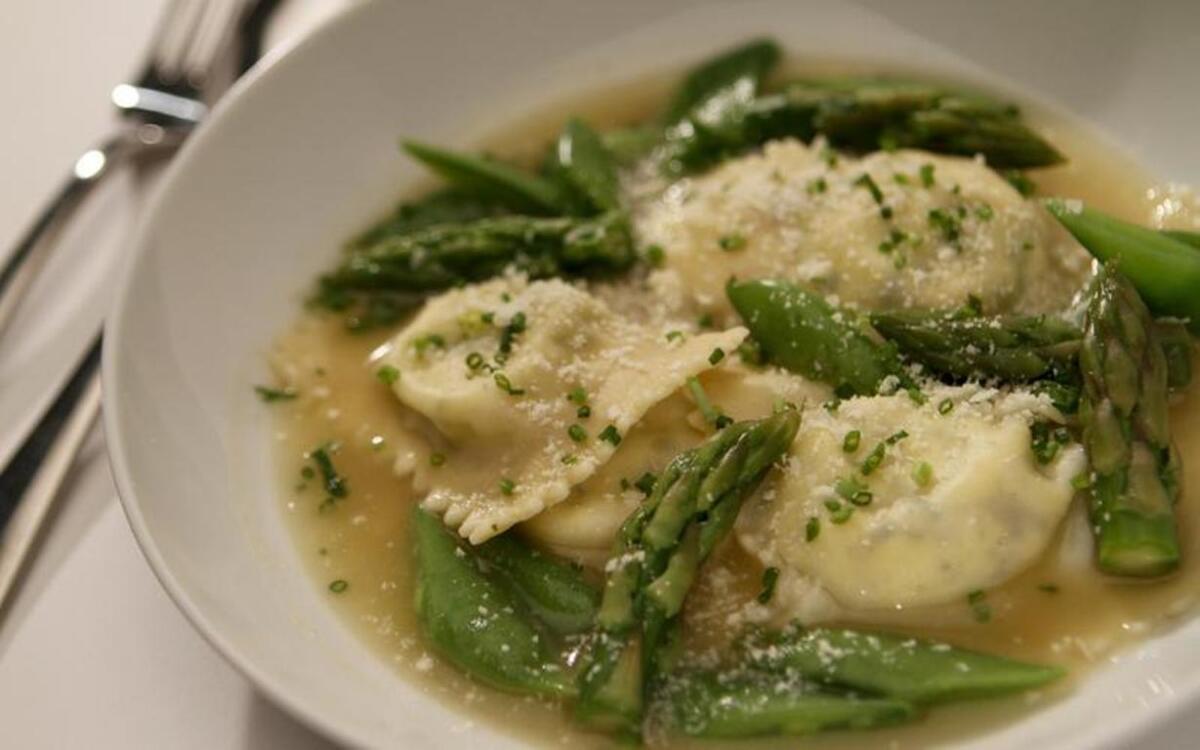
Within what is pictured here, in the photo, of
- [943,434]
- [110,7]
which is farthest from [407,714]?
[110,7]

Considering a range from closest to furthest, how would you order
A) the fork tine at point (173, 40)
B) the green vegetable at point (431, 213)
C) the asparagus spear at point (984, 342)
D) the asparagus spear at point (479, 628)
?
the asparagus spear at point (479, 628), the asparagus spear at point (984, 342), the green vegetable at point (431, 213), the fork tine at point (173, 40)

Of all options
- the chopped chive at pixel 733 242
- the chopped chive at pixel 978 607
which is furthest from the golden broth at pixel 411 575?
the chopped chive at pixel 733 242

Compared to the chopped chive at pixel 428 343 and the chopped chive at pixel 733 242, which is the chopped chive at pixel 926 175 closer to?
the chopped chive at pixel 733 242

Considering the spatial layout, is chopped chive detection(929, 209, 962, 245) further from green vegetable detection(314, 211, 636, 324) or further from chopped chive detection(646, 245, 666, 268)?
green vegetable detection(314, 211, 636, 324)

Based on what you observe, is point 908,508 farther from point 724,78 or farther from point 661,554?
point 724,78

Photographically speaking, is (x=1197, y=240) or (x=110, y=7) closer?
(x=1197, y=240)

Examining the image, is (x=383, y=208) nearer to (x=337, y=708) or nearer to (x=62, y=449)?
(x=62, y=449)
